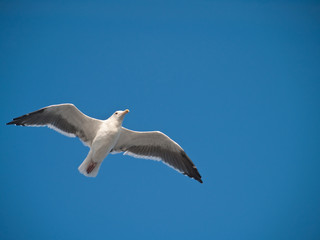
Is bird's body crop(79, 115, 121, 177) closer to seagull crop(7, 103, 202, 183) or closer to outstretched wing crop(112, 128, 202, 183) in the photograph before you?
seagull crop(7, 103, 202, 183)

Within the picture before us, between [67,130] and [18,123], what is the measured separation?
81 centimetres

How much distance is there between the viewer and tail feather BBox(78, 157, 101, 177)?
5.15 meters

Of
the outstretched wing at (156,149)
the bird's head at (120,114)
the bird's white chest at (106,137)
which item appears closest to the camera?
the bird's white chest at (106,137)

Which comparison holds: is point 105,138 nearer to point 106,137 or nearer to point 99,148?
point 106,137

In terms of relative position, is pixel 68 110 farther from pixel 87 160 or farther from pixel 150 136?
pixel 150 136

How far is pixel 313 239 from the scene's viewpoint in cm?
823

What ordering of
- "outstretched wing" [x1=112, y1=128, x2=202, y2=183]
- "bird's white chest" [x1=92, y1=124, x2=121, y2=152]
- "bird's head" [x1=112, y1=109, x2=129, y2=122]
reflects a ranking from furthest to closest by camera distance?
"outstretched wing" [x1=112, y1=128, x2=202, y2=183]
"bird's head" [x1=112, y1=109, x2=129, y2=122]
"bird's white chest" [x1=92, y1=124, x2=121, y2=152]

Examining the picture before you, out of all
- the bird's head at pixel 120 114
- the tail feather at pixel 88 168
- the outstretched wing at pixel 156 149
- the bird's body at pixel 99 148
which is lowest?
the tail feather at pixel 88 168

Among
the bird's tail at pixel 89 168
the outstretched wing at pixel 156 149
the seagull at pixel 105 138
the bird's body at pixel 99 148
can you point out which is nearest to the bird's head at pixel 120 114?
the seagull at pixel 105 138

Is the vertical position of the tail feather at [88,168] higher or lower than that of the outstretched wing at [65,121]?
lower

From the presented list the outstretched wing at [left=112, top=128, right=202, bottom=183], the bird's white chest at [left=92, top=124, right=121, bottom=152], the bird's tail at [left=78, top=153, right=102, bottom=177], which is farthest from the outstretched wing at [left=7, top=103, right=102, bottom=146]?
the outstretched wing at [left=112, top=128, right=202, bottom=183]

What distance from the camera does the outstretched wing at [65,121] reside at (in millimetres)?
5152

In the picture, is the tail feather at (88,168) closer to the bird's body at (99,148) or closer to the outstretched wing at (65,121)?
the bird's body at (99,148)

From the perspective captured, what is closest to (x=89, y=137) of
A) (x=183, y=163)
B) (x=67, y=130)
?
(x=67, y=130)
